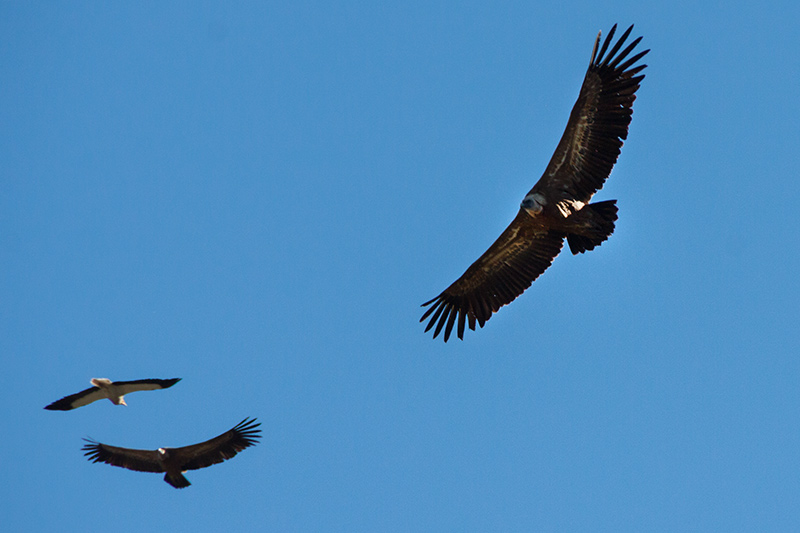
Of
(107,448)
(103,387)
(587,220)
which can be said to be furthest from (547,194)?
(107,448)

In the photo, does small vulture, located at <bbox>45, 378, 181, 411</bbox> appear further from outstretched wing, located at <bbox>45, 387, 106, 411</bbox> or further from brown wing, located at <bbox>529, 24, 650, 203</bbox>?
brown wing, located at <bbox>529, 24, 650, 203</bbox>

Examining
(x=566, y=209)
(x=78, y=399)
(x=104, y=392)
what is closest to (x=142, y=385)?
(x=104, y=392)

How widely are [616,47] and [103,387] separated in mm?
11937

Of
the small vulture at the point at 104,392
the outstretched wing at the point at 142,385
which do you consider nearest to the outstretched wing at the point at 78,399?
the small vulture at the point at 104,392

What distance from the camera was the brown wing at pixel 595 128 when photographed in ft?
59.1

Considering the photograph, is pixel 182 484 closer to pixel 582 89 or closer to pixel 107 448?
pixel 107 448

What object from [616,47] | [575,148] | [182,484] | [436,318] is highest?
[616,47]

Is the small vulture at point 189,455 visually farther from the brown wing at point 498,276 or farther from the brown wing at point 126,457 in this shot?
the brown wing at point 498,276

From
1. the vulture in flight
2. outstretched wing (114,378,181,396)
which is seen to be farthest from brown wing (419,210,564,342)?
outstretched wing (114,378,181,396)

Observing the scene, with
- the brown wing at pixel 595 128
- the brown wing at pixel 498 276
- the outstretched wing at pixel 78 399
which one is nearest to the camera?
the brown wing at pixel 595 128

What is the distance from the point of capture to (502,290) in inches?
793

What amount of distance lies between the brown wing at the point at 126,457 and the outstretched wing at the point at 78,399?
1914 mm

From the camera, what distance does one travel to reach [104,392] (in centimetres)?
2095

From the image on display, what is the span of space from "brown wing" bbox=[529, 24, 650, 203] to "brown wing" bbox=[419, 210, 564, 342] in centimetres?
116
